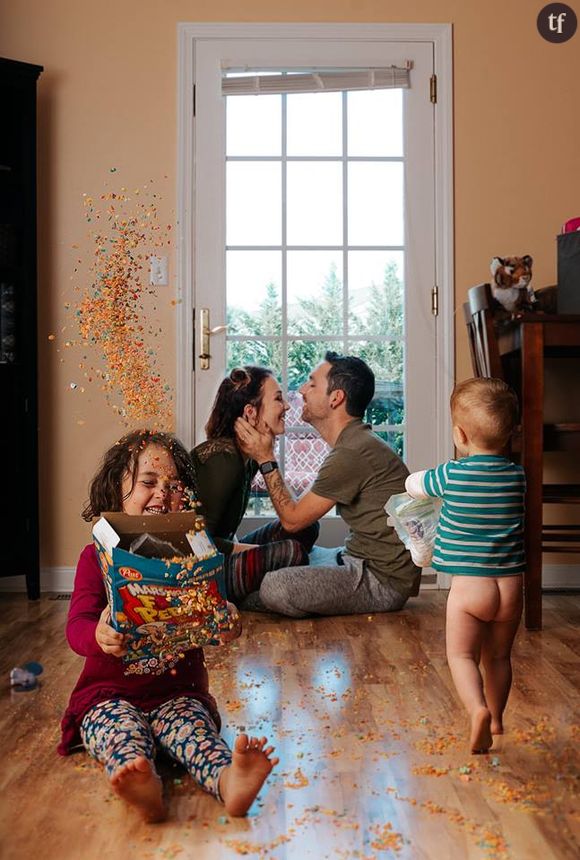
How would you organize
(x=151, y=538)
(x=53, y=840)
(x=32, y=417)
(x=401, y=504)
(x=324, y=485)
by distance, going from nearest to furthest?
(x=53, y=840) < (x=151, y=538) < (x=401, y=504) < (x=324, y=485) < (x=32, y=417)

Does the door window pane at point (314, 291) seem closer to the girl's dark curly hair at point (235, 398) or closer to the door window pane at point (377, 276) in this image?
the door window pane at point (377, 276)

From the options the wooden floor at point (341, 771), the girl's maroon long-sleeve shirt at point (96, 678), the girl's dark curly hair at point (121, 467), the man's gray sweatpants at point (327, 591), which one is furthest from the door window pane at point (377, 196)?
the girl's maroon long-sleeve shirt at point (96, 678)

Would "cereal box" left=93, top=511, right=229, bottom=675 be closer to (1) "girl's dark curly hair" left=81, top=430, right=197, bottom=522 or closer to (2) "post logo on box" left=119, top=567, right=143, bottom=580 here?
(2) "post logo on box" left=119, top=567, right=143, bottom=580

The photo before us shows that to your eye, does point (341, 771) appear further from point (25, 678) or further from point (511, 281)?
point (511, 281)

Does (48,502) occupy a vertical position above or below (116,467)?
below

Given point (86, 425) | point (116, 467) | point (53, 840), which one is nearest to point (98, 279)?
point (86, 425)

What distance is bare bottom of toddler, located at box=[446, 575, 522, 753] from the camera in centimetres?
196

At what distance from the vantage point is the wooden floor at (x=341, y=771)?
1525mm

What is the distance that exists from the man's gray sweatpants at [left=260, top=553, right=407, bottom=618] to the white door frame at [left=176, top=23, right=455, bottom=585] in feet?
2.23

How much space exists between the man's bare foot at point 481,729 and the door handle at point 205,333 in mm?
2395

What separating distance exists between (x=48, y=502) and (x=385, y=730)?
225cm

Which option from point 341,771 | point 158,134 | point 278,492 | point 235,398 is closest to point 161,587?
point 341,771

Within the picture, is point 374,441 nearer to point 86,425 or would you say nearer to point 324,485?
point 324,485

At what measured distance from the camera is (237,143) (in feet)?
13.2
